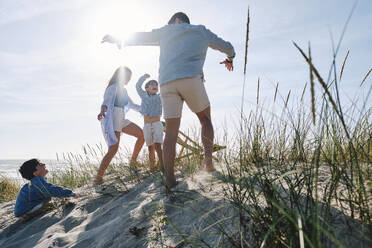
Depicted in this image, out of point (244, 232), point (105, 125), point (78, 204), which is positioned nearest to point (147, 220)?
point (244, 232)

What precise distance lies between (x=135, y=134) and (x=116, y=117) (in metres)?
0.46

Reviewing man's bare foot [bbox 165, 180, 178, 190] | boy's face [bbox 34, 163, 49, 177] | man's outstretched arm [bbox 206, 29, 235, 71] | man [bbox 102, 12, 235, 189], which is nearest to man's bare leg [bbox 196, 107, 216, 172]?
man [bbox 102, 12, 235, 189]

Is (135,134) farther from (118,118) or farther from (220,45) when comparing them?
(220,45)

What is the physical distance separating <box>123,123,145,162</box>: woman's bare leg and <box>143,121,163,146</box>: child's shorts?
103 mm

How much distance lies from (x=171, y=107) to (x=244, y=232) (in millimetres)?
1439

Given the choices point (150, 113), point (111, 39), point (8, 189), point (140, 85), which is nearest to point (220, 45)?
point (111, 39)

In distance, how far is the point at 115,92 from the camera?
4039 millimetres

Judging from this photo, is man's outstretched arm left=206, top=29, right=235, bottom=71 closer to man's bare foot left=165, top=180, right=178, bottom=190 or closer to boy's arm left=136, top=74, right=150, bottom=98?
man's bare foot left=165, top=180, right=178, bottom=190

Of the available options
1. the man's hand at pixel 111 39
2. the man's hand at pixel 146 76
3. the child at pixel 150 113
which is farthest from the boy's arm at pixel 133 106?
the man's hand at pixel 111 39

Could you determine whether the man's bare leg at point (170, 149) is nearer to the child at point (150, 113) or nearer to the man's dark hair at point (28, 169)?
the child at point (150, 113)

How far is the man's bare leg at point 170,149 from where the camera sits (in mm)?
2270

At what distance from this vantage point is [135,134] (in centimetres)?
433

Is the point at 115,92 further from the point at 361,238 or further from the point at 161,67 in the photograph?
the point at 361,238

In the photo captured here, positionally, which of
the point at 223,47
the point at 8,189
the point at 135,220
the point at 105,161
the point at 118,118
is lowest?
the point at 8,189
